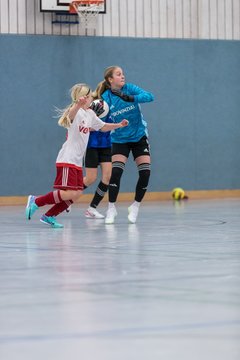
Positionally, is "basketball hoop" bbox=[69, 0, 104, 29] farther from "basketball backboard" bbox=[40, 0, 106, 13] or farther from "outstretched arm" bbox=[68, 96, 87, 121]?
"outstretched arm" bbox=[68, 96, 87, 121]

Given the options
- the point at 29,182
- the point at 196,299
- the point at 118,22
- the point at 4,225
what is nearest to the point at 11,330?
the point at 196,299

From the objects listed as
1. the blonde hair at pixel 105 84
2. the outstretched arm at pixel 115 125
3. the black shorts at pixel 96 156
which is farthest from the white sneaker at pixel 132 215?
the black shorts at pixel 96 156

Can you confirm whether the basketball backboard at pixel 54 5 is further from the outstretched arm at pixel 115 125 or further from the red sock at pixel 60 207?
the red sock at pixel 60 207

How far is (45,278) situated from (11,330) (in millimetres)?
1754

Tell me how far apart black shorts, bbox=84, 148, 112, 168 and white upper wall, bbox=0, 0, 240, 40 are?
4447 mm

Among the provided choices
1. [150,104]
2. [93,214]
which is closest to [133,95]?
[93,214]

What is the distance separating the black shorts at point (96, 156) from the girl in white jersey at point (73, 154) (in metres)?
1.94

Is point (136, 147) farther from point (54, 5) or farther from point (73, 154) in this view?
point (54, 5)

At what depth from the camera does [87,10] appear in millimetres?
16469

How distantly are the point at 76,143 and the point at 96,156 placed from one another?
212cm

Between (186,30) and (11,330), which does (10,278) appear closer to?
(11,330)

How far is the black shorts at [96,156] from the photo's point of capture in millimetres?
12422

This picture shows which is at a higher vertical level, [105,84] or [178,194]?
[105,84]

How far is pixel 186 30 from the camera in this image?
58.4 feet
